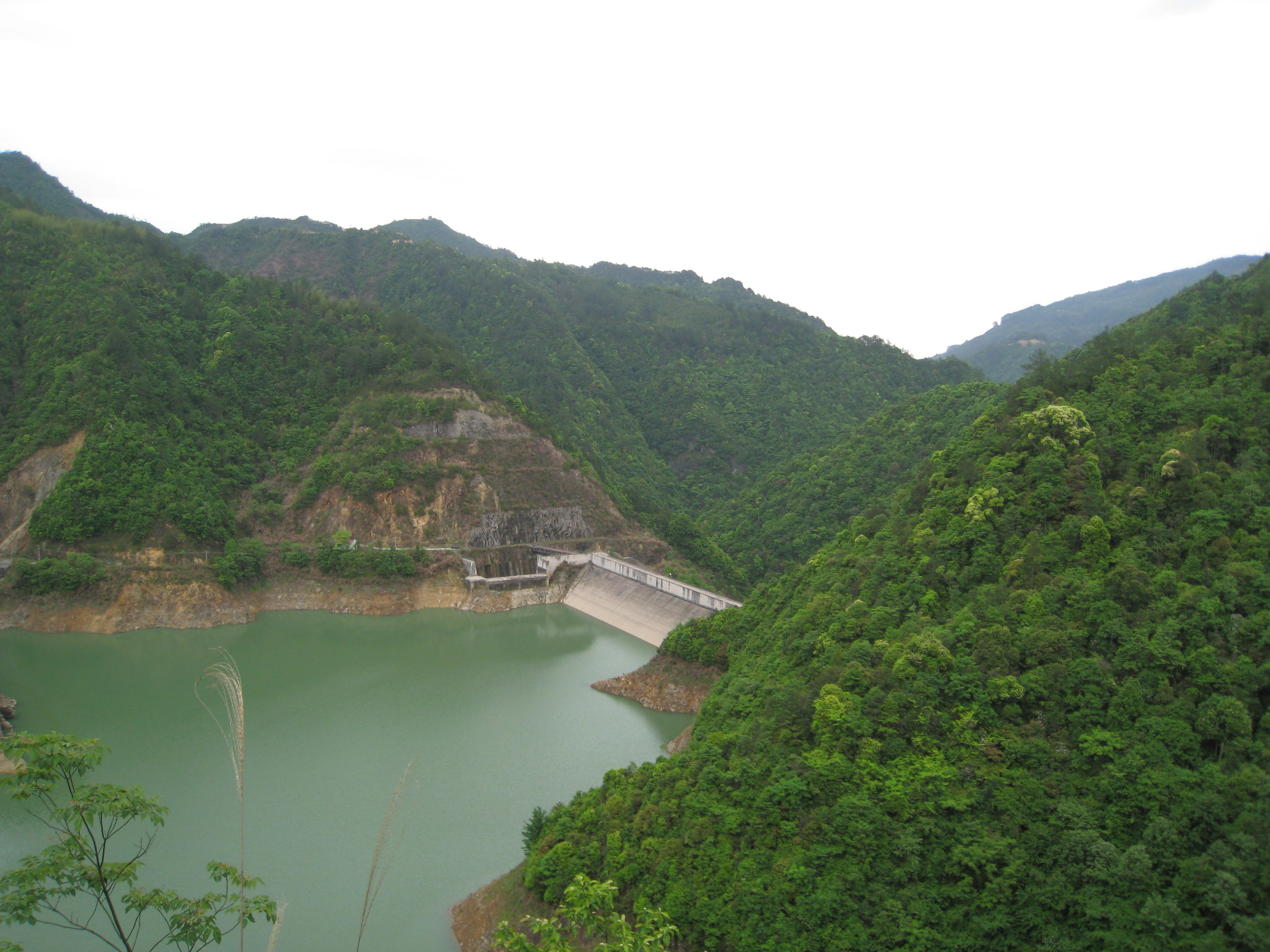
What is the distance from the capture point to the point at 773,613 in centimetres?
2856

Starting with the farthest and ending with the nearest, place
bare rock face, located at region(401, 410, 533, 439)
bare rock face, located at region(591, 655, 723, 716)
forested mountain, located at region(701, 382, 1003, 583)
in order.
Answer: bare rock face, located at region(401, 410, 533, 439)
forested mountain, located at region(701, 382, 1003, 583)
bare rock face, located at region(591, 655, 723, 716)

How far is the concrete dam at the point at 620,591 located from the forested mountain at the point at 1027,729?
591 inches

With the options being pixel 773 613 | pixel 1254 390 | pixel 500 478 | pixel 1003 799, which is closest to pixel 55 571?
pixel 500 478

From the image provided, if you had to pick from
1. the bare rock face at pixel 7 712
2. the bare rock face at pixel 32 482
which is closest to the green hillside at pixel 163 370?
the bare rock face at pixel 32 482

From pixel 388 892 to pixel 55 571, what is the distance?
27.1 m

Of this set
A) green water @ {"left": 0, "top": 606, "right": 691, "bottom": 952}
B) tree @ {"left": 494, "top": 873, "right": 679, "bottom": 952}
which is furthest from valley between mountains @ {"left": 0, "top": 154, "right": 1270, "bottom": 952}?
tree @ {"left": 494, "top": 873, "right": 679, "bottom": 952}

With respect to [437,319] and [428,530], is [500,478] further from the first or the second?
[437,319]

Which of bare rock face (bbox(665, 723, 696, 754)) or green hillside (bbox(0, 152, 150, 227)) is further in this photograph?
green hillside (bbox(0, 152, 150, 227))

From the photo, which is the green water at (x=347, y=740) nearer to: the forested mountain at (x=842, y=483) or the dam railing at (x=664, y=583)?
the dam railing at (x=664, y=583)

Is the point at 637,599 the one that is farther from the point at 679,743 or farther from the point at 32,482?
the point at 32,482

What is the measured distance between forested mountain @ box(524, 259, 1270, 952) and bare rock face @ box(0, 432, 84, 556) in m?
33.8

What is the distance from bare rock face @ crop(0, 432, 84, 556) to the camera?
39.4 meters

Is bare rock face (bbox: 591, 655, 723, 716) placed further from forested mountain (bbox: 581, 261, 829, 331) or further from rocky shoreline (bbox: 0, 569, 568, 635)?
forested mountain (bbox: 581, 261, 829, 331)

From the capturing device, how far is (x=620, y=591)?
42.4m
